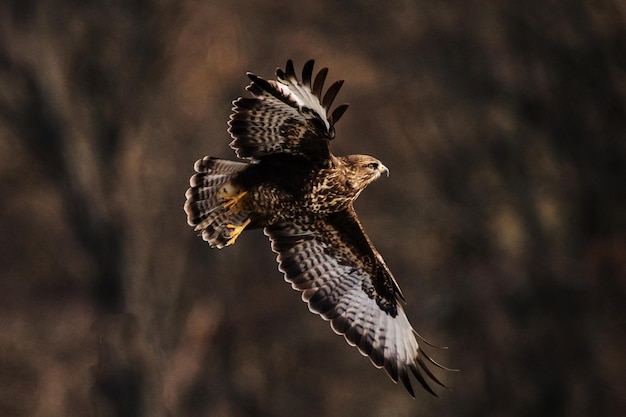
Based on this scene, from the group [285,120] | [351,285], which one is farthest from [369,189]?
[285,120]

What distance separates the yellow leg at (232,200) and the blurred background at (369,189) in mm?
7277

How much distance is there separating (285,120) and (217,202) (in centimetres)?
76

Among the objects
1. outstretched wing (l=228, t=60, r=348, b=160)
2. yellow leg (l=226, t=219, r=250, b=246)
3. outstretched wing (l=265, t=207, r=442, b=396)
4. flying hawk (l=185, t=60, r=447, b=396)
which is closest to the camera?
outstretched wing (l=228, t=60, r=348, b=160)

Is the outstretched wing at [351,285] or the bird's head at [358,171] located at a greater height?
the bird's head at [358,171]

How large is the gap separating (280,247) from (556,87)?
23.0ft

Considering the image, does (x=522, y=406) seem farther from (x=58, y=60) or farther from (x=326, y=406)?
(x=58, y=60)

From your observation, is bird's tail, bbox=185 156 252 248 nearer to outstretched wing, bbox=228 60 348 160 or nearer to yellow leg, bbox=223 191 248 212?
yellow leg, bbox=223 191 248 212

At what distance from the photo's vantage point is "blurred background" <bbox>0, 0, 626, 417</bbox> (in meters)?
14.8

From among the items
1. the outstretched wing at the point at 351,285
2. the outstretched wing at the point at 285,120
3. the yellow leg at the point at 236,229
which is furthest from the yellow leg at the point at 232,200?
the outstretched wing at the point at 351,285

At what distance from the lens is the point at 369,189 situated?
17.9 m

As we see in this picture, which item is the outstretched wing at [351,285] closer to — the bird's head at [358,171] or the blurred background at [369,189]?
the bird's head at [358,171]

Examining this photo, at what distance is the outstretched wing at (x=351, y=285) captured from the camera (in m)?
8.20

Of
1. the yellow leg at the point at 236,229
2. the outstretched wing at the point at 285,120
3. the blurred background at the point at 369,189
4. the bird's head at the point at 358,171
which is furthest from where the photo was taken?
the blurred background at the point at 369,189

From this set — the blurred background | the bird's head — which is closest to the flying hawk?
the bird's head
